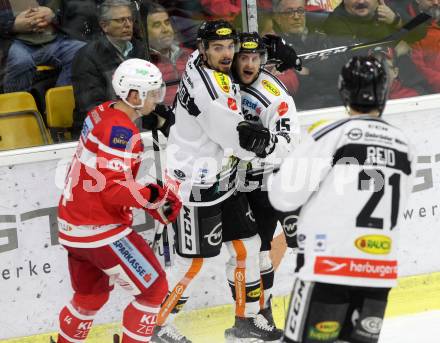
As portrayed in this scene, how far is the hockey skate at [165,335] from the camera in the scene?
4137 mm

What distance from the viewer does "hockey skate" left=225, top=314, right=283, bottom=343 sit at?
165 inches

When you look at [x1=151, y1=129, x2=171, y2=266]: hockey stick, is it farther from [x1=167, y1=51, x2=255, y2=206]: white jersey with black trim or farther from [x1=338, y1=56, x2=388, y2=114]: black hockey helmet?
[x1=338, y1=56, x2=388, y2=114]: black hockey helmet

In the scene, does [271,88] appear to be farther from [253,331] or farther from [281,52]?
[253,331]

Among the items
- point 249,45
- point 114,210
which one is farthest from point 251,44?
point 114,210

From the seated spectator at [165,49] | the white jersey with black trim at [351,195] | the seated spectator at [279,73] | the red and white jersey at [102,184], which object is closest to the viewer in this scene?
the white jersey with black trim at [351,195]

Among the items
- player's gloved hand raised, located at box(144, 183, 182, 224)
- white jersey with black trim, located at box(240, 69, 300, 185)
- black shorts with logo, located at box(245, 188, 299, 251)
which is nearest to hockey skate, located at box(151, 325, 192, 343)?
black shorts with logo, located at box(245, 188, 299, 251)

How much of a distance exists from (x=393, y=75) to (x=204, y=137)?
4.44ft

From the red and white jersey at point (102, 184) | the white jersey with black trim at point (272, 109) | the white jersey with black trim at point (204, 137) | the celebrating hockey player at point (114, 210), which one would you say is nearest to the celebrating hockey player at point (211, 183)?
the white jersey with black trim at point (204, 137)

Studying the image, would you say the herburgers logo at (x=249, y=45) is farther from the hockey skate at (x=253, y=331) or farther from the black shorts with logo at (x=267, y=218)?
the hockey skate at (x=253, y=331)

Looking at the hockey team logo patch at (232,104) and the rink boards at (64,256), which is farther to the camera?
the rink boards at (64,256)

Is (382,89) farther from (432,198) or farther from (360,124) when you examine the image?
(432,198)

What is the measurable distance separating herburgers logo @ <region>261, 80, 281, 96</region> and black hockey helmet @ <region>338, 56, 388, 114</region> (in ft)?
3.35

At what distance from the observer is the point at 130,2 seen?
4.39 meters

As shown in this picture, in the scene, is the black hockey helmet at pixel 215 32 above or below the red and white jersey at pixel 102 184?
above
